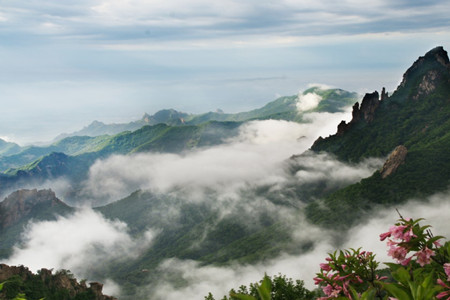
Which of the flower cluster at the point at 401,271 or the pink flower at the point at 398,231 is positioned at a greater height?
the pink flower at the point at 398,231

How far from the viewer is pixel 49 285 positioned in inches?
4803

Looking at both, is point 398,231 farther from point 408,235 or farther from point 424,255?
point 424,255

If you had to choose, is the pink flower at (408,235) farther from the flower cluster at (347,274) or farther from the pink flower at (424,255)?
the flower cluster at (347,274)

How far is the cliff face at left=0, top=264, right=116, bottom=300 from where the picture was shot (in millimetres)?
114250

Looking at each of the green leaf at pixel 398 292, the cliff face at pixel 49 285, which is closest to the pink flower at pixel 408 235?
the green leaf at pixel 398 292

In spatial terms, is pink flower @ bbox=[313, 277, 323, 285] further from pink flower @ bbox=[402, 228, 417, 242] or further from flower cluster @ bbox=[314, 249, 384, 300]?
pink flower @ bbox=[402, 228, 417, 242]

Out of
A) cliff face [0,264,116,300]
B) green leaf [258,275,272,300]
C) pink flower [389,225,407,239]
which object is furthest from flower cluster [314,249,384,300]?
cliff face [0,264,116,300]

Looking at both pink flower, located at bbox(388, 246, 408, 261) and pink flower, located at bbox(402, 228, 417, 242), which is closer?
pink flower, located at bbox(402, 228, 417, 242)

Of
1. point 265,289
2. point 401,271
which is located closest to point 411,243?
point 401,271

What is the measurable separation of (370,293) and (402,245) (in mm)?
3032

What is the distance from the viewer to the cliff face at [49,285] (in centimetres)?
11425

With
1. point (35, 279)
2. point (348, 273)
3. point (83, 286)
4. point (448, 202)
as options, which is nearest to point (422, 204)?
point (448, 202)

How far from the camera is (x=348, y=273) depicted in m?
13.6

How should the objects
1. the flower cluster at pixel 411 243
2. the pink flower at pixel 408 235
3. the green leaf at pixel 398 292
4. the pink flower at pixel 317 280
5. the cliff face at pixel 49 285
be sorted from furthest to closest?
the cliff face at pixel 49 285 → the pink flower at pixel 317 280 → the flower cluster at pixel 411 243 → the pink flower at pixel 408 235 → the green leaf at pixel 398 292
